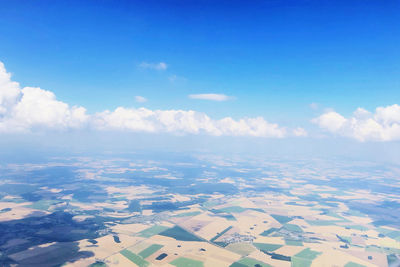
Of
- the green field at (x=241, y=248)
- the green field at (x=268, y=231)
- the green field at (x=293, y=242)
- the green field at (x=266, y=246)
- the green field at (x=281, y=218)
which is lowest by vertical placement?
the green field at (x=281, y=218)

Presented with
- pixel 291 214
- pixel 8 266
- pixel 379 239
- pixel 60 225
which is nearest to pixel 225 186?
pixel 291 214

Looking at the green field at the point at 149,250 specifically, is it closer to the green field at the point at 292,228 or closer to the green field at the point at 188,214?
the green field at the point at 188,214

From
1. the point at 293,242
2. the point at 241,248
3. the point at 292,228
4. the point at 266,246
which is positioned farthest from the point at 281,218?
the point at 241,248

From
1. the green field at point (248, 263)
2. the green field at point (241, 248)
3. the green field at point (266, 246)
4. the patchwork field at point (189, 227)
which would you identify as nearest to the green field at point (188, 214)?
the patchwork field at point (189, 227)

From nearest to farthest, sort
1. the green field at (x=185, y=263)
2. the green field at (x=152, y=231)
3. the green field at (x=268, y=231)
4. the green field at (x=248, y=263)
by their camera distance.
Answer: the green field at (x=185, y=263)
the green field at (x=248, y=263)
the green field at (x=152, y=231)
the green field at (x=268, y=231)

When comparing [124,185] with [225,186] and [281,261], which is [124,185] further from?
[281,261]

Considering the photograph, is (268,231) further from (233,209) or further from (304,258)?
(233,209)
